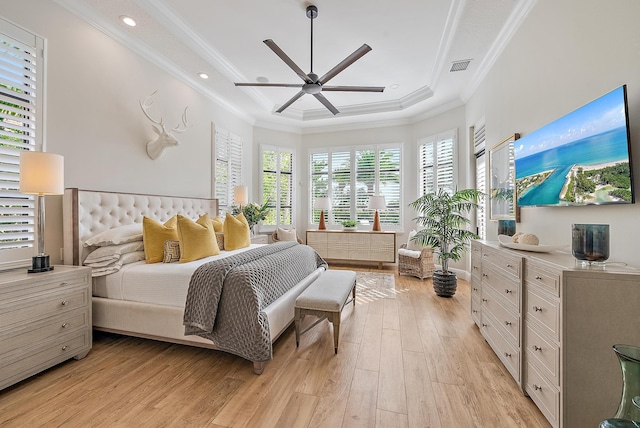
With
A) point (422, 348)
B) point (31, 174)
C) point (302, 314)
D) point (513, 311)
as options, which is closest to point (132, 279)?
point (31, 174)

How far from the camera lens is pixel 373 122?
19.9ft

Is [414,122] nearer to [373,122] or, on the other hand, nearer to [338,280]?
[373,122]

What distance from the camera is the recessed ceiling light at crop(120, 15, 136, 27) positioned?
2863mm

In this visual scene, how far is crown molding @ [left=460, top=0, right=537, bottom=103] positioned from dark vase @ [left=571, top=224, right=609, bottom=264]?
2.26m

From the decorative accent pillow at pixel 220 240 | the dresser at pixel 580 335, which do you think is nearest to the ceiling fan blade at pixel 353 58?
the dresser at pixel 580 335

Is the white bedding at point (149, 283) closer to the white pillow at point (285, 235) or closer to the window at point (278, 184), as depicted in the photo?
the white pillow at point (285, 235)

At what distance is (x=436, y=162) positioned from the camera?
17.5 ft

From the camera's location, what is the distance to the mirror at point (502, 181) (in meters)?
2.84

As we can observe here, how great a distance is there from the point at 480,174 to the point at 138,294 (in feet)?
15.6

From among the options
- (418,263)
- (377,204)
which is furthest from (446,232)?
(377,204)

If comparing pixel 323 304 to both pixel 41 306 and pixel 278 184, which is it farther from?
pixel 278 184

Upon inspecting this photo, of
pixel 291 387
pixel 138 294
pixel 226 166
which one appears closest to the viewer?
pixel 291 387

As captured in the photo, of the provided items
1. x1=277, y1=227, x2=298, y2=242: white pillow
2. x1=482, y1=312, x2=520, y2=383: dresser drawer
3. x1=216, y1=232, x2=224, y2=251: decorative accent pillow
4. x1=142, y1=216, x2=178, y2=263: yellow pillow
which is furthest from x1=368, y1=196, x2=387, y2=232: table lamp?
x1=142, y1=216, x2=178, y2=263: yellow pillow

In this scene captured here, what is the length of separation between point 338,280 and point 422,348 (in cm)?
98
